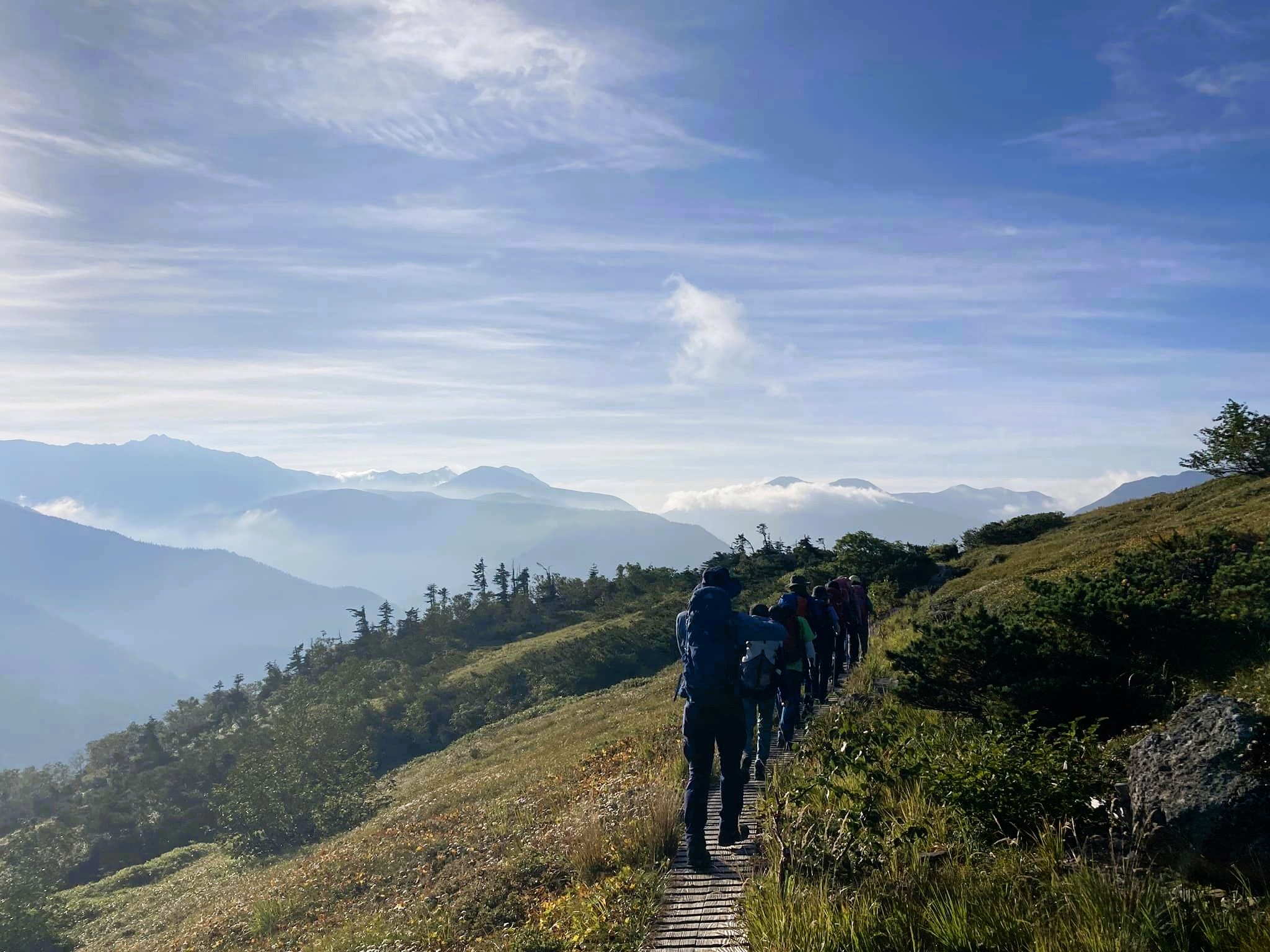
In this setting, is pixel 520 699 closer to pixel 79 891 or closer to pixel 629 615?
pixel 629 615

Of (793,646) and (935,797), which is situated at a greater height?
(793,646)

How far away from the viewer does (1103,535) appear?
26.6 metres

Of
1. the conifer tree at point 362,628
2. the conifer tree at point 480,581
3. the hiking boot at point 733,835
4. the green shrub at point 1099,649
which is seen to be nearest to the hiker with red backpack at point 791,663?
the green shrub at point 1099,649

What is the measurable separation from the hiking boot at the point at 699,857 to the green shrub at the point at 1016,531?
110 ft

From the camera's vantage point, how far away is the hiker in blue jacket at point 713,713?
7.31 metres

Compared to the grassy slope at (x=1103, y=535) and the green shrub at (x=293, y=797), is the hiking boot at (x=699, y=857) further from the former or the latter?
the green shrub at (x=293, y=797)

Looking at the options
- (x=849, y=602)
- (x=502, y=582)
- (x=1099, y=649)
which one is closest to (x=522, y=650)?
(x=502, y=582)

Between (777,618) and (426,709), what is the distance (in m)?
45.8

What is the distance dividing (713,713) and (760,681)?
1460mm

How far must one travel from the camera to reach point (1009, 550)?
3259cm

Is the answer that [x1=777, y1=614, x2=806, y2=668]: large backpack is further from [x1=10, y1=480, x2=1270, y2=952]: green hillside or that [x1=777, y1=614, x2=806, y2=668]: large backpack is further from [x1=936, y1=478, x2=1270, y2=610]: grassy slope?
[x1=936, y1=478, x2=1270, y2=610]: grassy slope

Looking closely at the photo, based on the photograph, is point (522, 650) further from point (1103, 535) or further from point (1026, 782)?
point (1026, 782)

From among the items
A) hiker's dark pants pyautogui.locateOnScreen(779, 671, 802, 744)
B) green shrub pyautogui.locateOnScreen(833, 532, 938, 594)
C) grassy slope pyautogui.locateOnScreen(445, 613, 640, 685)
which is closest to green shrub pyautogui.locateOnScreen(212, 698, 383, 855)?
grassy slope pyautogui.locateOnScreen(445, 613, 640, 685)

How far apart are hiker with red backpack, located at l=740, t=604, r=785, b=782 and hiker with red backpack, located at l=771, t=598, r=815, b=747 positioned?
0.41 metres
